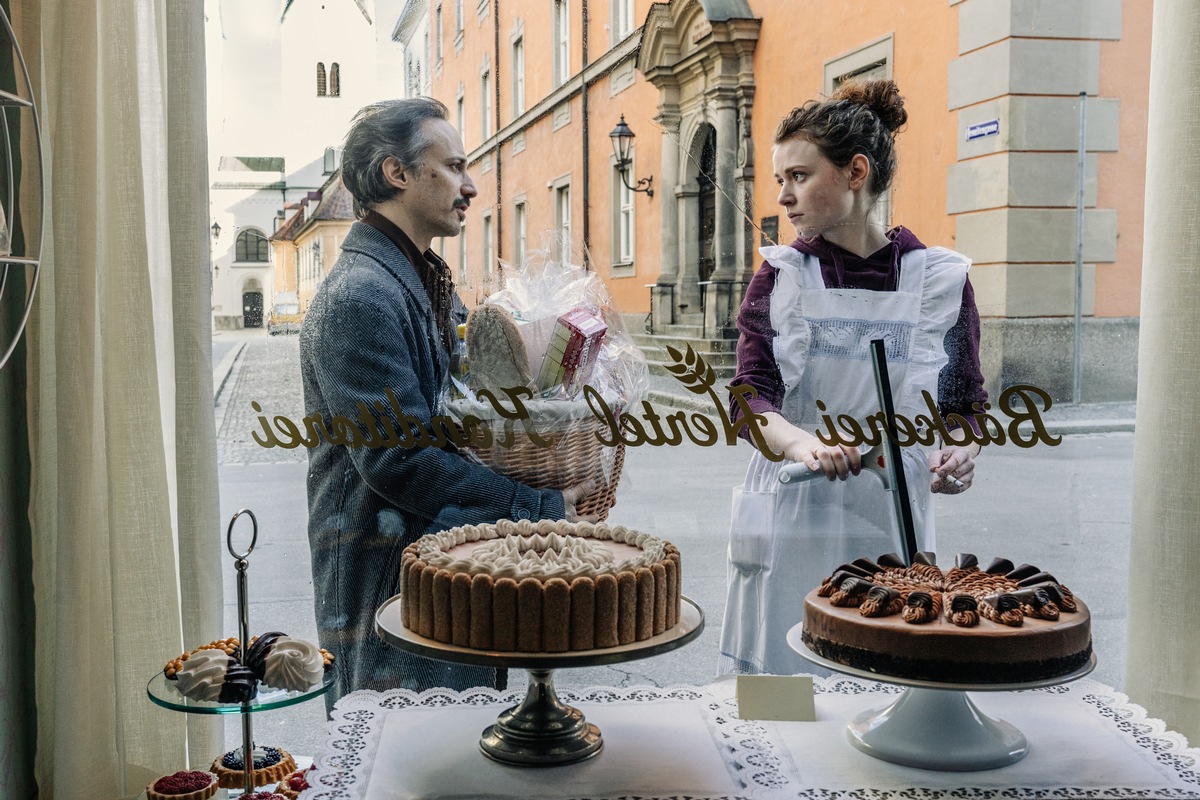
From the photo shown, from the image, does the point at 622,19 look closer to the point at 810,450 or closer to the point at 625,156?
the point at 625,156

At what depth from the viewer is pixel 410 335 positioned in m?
2.06

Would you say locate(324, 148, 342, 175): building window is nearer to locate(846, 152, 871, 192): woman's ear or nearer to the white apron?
the white apron

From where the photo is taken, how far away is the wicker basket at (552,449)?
1959 mm

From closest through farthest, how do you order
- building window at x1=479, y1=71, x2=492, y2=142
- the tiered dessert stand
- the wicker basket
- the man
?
1. the tiered dessert stand
2. the wicker basket
3. the man
4. building window at x1=479, y1=71, x2=492, y2=142

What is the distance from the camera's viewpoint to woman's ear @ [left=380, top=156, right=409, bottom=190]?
7.04 ft

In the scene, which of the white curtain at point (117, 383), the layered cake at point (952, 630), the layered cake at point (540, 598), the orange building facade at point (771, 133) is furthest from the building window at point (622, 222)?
the layered cake at point (952, 630)

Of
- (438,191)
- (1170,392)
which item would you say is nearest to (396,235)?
(438,191)

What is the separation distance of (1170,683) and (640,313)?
1283mm

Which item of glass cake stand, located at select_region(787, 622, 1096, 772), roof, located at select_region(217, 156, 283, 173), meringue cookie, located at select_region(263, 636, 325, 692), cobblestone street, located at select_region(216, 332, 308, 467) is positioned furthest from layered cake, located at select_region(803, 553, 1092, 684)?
roof, located at select_region(217, 156, 283, 173)

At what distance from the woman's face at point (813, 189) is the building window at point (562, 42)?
536mm

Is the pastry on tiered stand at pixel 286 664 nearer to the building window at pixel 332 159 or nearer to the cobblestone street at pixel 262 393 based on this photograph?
the cobblestone street at pixel 262 393

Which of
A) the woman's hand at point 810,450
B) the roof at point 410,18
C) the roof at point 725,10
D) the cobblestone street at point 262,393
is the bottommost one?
the woman's hand at point 810,450

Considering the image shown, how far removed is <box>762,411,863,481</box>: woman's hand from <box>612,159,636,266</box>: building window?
45cm

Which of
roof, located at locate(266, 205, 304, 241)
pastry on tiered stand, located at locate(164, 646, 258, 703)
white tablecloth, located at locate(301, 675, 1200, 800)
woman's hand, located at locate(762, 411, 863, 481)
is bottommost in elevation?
white tablecloth, located at locate(301, 675, 1200, 800)
